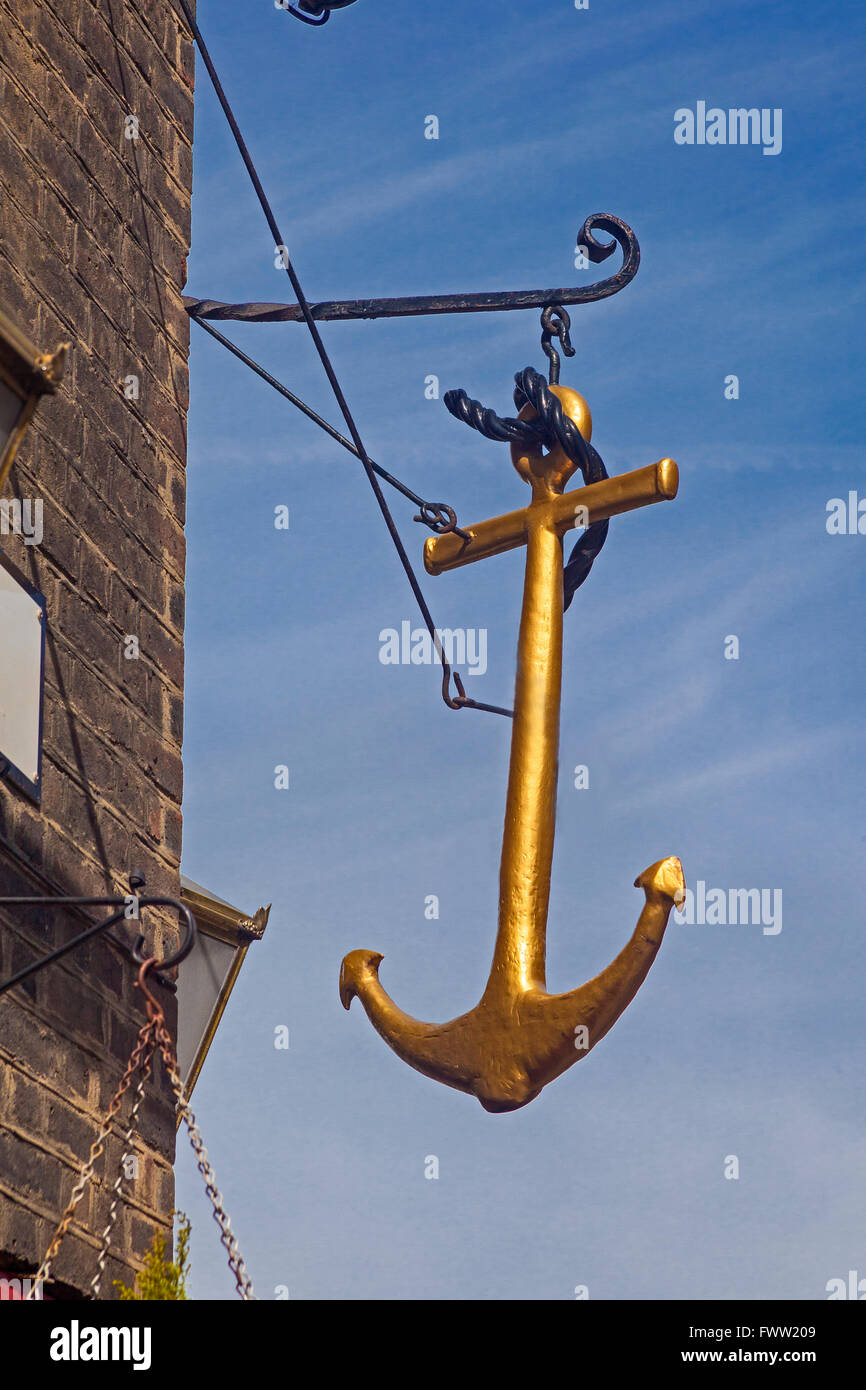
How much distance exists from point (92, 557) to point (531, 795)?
146 cm

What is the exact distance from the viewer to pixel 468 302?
19.4ft

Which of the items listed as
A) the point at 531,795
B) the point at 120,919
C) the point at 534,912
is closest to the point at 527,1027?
the point at 534,912

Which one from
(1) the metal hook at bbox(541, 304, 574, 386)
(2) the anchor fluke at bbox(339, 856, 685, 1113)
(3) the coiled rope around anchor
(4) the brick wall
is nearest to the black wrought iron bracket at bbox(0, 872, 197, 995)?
(4) the brick wall

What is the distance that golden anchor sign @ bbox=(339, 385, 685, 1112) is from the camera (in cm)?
441

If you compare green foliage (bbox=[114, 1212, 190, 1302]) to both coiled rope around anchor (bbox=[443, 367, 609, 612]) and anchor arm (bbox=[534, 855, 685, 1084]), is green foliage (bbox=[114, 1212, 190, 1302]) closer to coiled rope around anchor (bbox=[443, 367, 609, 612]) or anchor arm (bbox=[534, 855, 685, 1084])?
anchor arm (bbox=[534, 855, 685, 1084])

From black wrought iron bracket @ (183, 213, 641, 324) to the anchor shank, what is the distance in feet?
3.39

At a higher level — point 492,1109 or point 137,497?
point 137,497

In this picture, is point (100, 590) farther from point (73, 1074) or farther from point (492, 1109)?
point (492, 1109)

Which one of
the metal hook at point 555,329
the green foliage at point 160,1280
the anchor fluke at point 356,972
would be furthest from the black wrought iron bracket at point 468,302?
the green foliage at point 160,1280

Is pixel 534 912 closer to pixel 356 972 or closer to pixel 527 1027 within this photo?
pixel 527 1027

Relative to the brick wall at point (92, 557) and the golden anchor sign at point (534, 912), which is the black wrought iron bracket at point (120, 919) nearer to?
the brick wall at point (92, 557)
